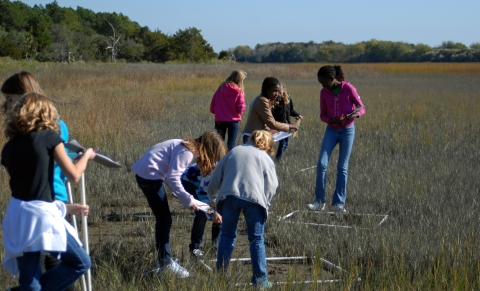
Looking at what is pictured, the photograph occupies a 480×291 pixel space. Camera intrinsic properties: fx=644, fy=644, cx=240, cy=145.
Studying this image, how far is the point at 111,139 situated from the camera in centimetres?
1214

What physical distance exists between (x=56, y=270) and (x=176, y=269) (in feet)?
4.72

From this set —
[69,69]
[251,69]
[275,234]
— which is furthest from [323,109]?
[251,69]

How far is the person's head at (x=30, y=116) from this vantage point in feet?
11.7

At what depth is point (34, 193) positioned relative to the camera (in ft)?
11.8

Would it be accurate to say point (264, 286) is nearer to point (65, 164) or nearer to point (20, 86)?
point (65, 164)

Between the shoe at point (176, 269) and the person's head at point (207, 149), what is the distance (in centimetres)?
81

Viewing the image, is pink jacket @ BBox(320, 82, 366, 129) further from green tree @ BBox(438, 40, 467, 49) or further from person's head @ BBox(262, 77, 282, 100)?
green tree @ BBox(438, 40, 467, 49)

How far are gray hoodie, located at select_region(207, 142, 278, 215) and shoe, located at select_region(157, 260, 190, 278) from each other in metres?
0.60

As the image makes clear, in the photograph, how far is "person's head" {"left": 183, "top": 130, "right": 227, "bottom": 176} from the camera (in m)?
5.20

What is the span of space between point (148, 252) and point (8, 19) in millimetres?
86652

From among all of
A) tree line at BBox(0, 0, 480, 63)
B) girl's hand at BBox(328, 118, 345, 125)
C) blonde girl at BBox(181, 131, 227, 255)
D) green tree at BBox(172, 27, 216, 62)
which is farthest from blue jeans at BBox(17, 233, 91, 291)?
green tree at BBox(172, 27, 216, 62)

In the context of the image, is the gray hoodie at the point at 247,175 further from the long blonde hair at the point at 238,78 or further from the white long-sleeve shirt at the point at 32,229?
the long blonde hair at the point at 238,78

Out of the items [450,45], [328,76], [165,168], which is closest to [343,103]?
[328,76]

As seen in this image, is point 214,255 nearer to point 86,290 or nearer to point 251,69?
point 86,290
